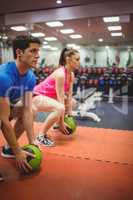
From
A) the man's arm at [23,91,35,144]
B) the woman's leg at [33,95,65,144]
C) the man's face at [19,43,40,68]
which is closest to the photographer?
the man's face at [19,43,40,68]

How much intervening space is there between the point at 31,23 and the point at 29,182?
4.86 meters

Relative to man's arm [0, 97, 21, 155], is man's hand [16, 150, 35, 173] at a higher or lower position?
lower

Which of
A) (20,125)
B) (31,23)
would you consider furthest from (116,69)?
(20,125)

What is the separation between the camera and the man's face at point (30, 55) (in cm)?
175

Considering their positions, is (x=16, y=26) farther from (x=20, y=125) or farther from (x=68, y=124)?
(x=20, y=125)

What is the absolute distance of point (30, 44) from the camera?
1749 millimetres

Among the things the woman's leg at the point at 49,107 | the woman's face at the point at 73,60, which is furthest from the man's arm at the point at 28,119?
the woman's face at the point at 73,60

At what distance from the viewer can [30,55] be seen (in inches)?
69.2

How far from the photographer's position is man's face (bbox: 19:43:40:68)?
5.75ft

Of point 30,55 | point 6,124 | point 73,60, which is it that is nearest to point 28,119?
point 6,124

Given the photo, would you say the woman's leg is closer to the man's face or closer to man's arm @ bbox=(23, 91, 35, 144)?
man's arm @ bbox=(23, 91, 35, 144)

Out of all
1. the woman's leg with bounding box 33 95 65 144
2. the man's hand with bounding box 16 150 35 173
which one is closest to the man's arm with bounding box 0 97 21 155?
the man's hand with bounding box 16 150 35 173

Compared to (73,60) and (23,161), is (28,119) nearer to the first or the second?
(23,161)

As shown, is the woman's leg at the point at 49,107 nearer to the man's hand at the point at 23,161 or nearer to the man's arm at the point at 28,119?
the man's arm at the point at 28,119
